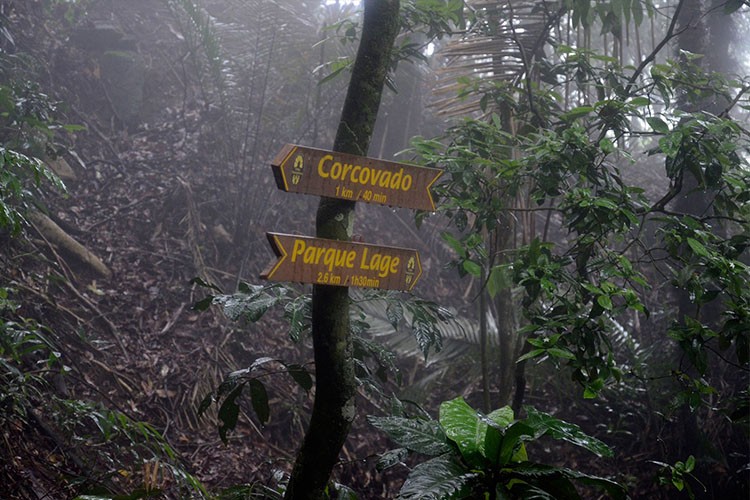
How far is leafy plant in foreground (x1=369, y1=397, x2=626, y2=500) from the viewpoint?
1708 mm

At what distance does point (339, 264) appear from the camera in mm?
2057

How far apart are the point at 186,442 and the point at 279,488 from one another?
1.81 meters

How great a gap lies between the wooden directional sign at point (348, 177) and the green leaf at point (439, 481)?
0.85m

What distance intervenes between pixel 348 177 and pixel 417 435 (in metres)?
0.83

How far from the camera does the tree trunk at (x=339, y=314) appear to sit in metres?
2.12

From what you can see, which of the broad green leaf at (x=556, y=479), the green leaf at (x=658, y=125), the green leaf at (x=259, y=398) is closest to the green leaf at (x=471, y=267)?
the green leaf at (x=658, y=125)

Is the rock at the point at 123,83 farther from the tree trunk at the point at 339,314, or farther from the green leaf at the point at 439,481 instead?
the green leaf at the point at 439,481

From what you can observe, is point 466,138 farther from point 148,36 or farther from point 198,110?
point 148,36

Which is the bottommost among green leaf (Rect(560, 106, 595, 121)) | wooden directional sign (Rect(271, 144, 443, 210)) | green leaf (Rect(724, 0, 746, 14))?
wooden directional sign (Rect(271, 144, 443, 210))

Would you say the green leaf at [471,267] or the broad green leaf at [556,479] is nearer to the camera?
the broad green leaf at [556,479]

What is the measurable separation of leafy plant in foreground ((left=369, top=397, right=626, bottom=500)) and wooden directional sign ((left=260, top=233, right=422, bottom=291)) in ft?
1.53

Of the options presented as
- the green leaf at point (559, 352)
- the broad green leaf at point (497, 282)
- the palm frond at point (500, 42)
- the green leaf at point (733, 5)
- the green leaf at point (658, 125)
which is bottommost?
the green leaf at point (559, 352)

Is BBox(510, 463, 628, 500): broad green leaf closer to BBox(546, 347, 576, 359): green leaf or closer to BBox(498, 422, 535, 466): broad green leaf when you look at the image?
BBox(498, 422, 535, 466): broad green leaf

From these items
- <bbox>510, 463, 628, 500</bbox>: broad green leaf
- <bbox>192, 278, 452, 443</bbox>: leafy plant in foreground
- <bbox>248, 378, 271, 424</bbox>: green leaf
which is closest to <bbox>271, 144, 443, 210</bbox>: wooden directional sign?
<bbox>192, 278, 452, 443</bbox>: leafy plant in foreground
